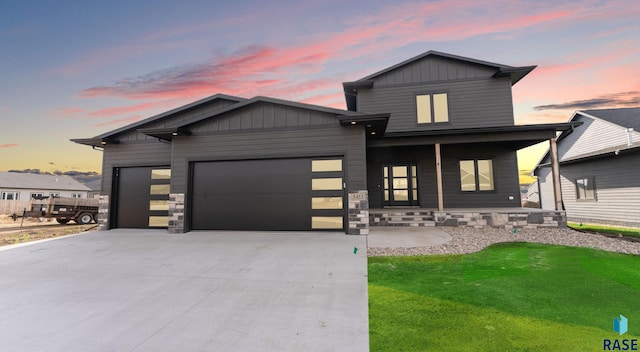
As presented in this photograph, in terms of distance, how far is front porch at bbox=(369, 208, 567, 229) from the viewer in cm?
848

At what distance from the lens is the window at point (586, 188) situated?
1257cm

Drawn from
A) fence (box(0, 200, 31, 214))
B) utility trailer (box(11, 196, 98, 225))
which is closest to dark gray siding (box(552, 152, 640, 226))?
utility trailer (box(11, 196, 98, 225))

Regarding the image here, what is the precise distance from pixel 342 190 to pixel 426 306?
4.98 m

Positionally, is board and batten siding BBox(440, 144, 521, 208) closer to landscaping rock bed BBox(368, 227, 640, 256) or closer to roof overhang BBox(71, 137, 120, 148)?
landscaping rock bed BBox(368, 227, 640, 256)

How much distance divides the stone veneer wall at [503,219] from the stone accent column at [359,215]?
312 centimetres

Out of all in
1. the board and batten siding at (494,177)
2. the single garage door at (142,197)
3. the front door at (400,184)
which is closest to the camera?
the single garage door at (142,197)

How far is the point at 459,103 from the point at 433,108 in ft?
3.50

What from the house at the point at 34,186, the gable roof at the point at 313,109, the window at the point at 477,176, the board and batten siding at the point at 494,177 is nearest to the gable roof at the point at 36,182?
the house at the point at 34,186

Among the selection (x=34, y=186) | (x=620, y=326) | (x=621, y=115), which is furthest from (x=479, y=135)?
(x=34, y=186)

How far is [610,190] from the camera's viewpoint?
11.5 meters

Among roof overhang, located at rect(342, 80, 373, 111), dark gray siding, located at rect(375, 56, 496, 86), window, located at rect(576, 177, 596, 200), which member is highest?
dark gray siding, located at rect(375, 56, 496, 86)

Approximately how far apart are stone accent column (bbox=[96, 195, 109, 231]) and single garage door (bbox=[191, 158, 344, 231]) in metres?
4.06

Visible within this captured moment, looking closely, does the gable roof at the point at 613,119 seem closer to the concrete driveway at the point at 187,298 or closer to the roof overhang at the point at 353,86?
the roof overhang at the point at 353,86

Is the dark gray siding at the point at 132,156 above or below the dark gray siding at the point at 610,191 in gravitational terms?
above
